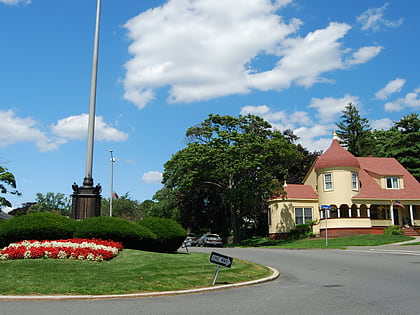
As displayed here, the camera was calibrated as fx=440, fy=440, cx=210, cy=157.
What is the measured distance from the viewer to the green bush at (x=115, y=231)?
691 inches

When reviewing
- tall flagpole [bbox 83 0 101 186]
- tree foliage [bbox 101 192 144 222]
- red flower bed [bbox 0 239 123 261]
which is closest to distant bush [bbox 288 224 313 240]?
tall flagpole [bbox 83 0 101 186]

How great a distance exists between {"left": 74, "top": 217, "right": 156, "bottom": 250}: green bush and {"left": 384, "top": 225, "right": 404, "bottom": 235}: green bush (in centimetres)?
2693

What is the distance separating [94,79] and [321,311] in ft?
58.0

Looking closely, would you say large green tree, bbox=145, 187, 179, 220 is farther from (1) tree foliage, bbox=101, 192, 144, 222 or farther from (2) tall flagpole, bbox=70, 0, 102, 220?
(2) tall flagpole, bbox=70, 0, 102, 220

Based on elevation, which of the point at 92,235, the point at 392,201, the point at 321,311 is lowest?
the point at 321,311

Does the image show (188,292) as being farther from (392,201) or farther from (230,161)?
(392,201)

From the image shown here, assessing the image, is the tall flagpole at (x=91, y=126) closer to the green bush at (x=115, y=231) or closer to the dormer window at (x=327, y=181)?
the green bush at (x=115, y=231)

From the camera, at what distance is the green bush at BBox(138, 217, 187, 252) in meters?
19.4

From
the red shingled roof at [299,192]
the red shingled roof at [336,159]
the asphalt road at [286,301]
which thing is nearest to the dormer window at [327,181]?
the red shingled roof at [336,159]

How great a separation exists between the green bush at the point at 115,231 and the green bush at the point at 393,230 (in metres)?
26.9

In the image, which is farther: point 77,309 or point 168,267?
point 168,267

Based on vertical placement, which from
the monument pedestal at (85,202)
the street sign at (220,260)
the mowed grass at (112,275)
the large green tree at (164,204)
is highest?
the large green tree at (164,204)

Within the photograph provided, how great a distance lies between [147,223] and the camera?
1977cm

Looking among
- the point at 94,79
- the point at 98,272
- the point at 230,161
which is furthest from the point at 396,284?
the point at 230,161
